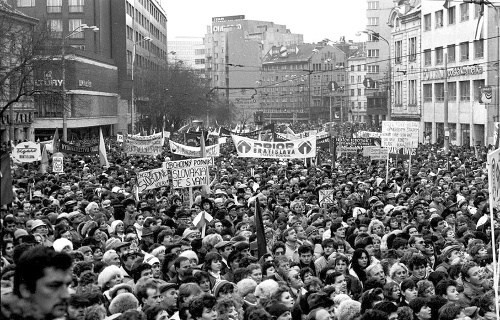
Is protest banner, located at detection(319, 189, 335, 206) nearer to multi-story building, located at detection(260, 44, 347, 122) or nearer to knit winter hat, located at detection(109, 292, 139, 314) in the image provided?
knit winter hat, located at detection(109, 292, 139, 314)

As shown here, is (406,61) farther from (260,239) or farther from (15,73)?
(260,239)

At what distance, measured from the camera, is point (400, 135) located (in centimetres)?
2750

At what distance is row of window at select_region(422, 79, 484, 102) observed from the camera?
193 ft

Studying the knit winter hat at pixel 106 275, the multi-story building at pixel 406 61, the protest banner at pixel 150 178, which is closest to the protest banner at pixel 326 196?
the protest banner at pixel 150 178

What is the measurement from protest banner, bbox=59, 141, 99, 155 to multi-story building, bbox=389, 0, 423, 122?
1623 inches

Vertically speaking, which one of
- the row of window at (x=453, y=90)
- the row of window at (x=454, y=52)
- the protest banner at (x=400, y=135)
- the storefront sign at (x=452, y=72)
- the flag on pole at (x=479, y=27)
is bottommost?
the protest banner at (x=400, y=135)

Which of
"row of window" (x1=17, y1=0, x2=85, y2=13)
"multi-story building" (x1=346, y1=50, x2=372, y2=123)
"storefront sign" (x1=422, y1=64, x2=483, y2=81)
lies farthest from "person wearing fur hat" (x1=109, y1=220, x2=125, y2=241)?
"multi-story building" (x1=346, y1=50, x2=372, y2=123)

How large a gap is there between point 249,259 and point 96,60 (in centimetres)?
7133

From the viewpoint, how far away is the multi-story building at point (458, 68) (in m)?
56.8

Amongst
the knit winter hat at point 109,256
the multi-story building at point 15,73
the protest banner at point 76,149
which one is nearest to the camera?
the knit winter hat at point 109,256

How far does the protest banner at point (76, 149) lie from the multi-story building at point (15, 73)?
9187mm

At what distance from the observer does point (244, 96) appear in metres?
172

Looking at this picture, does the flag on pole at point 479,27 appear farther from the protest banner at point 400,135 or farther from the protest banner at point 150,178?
the protest banner at point 150,178

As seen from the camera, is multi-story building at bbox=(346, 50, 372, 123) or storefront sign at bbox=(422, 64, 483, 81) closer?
storefront sign at bbox=(422, 64, 483, 81)
